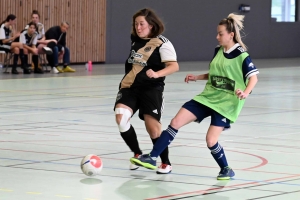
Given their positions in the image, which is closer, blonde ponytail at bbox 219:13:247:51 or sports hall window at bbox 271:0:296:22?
blonde ponytail at bbox 219:13:247:51

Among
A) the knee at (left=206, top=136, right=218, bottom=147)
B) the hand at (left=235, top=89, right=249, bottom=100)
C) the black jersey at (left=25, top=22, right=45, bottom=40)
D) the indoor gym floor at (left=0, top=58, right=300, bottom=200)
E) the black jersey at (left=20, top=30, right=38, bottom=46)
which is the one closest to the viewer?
the indoor gym floor at (left=0, top=58, right=300, bottom=200)

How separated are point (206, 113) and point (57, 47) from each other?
50.1 ft

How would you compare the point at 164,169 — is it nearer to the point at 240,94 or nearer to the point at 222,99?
the point at 222,99

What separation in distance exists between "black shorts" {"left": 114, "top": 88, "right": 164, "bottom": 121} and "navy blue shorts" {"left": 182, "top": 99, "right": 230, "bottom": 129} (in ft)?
1.20

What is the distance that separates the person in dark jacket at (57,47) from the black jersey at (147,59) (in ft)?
47.5

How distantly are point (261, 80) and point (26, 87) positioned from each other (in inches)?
277

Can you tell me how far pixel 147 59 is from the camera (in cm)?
704

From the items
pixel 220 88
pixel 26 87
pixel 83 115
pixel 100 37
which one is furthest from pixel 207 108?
pixel 100 37

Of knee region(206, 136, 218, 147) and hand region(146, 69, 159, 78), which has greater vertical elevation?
hand region(146, 69, 159, 78)

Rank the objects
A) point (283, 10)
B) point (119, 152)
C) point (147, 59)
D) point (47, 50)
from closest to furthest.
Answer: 1. point (147, 59)
2. point (119, 152)
3. point (47, 50)
4. point (283, 10)

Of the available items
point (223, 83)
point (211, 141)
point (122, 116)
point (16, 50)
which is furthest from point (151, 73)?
point (16, 50)

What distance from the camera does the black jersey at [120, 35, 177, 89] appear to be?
702cm

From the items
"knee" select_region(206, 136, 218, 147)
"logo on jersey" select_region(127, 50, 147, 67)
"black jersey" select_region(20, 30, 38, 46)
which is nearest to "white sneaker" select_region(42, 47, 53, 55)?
"black jersey" select_region(20, 30, 38, 46)

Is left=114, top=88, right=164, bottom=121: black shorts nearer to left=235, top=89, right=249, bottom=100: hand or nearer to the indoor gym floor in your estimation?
the indoor gym floor
